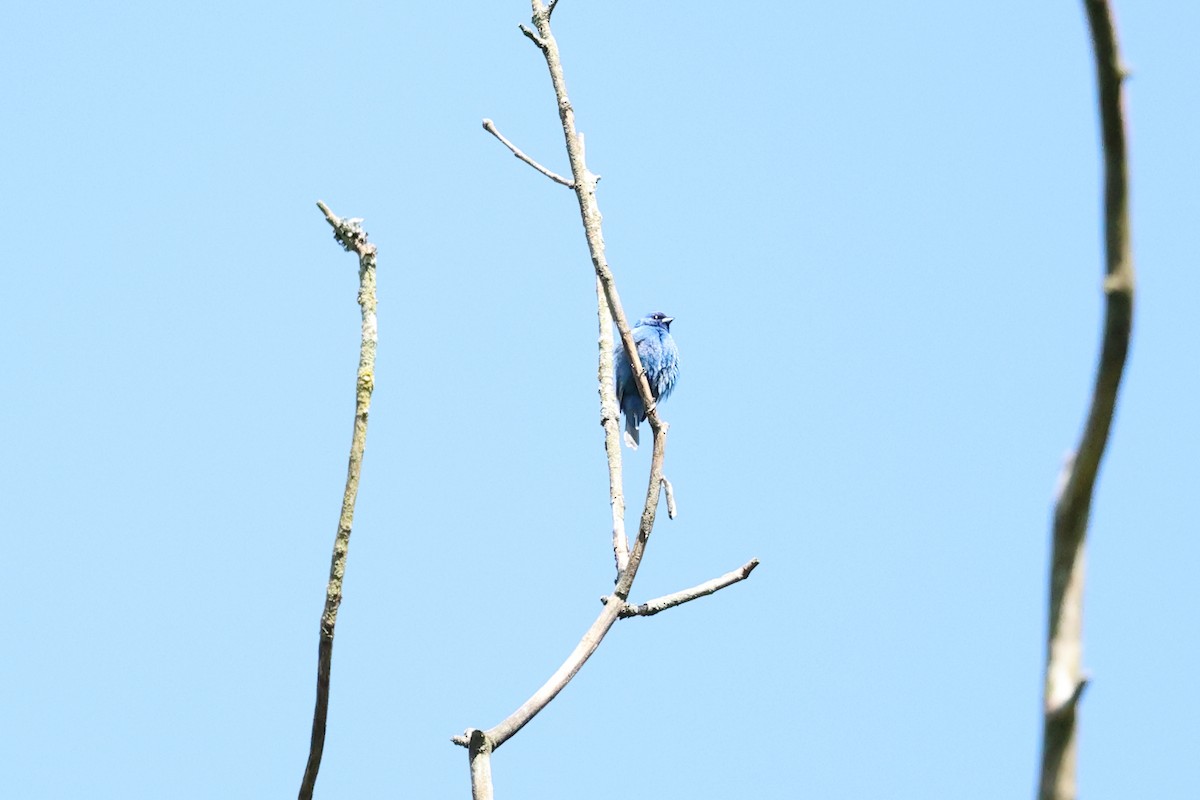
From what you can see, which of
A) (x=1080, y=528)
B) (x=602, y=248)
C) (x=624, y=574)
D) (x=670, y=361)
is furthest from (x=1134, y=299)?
(x=670, y=361)

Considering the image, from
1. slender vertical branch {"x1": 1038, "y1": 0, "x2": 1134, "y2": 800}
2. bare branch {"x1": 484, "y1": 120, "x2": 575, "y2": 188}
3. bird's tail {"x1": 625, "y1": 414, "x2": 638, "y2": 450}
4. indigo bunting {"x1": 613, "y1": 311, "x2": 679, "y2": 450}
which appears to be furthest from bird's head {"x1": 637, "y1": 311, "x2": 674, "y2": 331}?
slender vertical branch {"x1": 1038, "y1": 0, "x2": 1134, "y2": 800}

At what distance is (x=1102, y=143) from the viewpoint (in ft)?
4.87

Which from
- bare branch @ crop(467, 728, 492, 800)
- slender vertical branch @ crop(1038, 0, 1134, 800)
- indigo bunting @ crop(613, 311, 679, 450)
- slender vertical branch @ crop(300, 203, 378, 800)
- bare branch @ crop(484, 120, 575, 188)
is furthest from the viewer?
indigo bunting @ crop(613, 311, 679, 450)

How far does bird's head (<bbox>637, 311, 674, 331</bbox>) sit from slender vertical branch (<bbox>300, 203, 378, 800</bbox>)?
12.8 meters

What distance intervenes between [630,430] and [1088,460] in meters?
13.0

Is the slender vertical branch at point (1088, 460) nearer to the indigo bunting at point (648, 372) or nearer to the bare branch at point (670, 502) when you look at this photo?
the bare branch at point (670, 502)

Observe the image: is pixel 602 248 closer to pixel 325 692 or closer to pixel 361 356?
pixel 361 356


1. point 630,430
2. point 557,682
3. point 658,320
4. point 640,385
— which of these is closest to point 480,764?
point 557,682

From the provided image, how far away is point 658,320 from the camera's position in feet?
51.5

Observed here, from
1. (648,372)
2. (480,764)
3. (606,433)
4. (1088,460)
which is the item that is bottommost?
(480,764)

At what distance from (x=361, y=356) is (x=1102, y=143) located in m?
1.76

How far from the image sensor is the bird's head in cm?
1563

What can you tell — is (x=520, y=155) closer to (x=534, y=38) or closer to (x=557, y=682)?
(x=534, y=38)

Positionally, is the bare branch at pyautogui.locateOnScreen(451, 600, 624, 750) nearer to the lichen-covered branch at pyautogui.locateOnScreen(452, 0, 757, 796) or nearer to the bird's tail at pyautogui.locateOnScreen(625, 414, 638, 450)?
the lichen-covered branch at pyautogui.locateOnScreen(452, 0, 757, 796)
